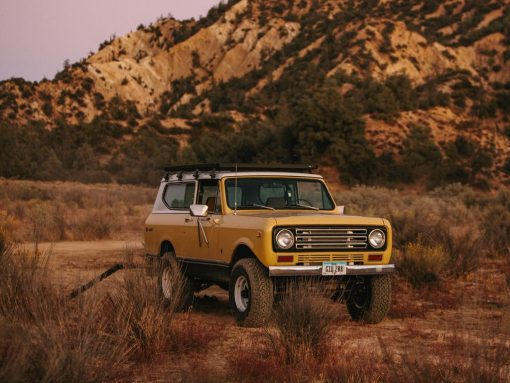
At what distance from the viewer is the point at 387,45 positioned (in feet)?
264

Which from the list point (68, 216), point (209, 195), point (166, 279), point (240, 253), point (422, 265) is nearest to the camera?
point (240, 253)

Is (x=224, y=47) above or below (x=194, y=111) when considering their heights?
above

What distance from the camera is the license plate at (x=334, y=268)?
9.27 metres

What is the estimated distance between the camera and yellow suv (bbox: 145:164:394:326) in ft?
30.1

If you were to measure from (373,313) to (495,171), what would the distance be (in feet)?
158

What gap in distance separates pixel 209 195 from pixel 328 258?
2315 mm

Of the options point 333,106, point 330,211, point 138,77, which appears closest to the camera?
point 330,211

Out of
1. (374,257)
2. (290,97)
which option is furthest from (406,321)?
(290,97)

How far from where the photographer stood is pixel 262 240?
9109 millimetres

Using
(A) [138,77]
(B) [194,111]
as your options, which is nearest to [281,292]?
(B) [194,111]

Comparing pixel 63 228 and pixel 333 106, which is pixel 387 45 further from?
pixel 63 228

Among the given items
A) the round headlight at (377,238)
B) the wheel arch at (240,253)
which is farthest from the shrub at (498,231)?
the wheel arch at (240,253)

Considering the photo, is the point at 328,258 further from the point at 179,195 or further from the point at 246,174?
the point at 179,195

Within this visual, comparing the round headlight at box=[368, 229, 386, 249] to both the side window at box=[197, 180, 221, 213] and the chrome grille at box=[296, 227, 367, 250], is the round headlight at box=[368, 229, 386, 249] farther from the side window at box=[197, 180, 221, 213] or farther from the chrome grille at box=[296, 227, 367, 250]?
the side window at box=[197, 180, 221, 213]
